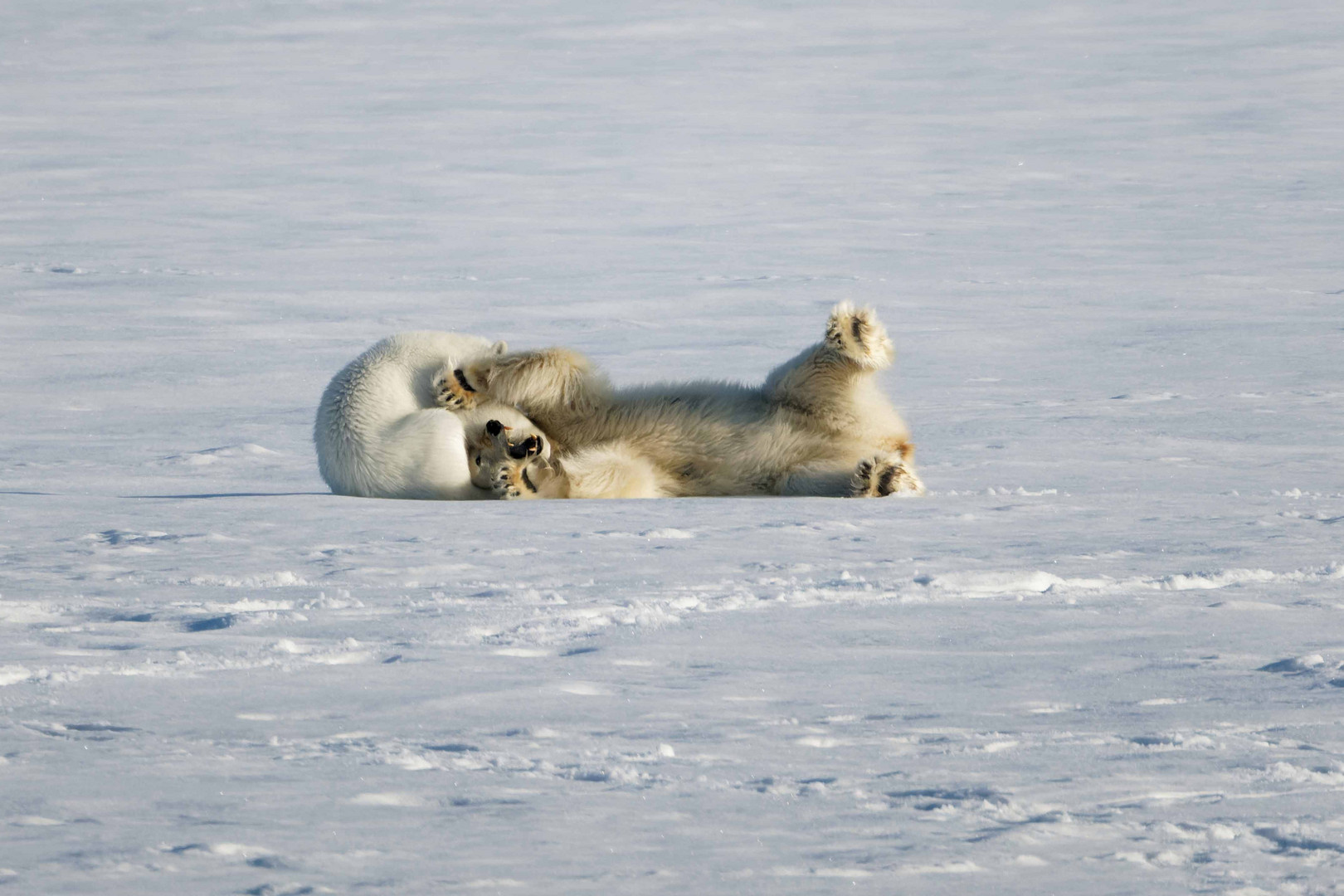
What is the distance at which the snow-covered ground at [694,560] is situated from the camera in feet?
6.82

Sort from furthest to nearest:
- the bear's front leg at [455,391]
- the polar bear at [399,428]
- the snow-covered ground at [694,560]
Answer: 1. the bear's front leg at [455,391]
2. the polar bear at [399,428]
3. the snow-covered ground at [694,560]

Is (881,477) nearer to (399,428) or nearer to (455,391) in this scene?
(455,391)

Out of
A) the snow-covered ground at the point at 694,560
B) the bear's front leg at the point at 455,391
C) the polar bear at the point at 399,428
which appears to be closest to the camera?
the snow-covered ground at the point at 694,560

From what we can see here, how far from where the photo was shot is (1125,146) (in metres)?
15.5

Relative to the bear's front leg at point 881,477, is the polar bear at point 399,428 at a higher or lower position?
higher

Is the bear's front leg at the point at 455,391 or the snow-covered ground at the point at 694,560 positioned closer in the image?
the snow-covered ground at the point at 694,560

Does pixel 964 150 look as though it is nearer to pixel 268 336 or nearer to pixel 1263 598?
pixel 268 336

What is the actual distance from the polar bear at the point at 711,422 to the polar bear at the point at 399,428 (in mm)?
64

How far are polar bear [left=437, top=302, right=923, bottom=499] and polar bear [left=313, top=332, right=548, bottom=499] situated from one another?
0.06 m

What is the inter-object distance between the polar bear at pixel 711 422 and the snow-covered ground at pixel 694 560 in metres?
0.33

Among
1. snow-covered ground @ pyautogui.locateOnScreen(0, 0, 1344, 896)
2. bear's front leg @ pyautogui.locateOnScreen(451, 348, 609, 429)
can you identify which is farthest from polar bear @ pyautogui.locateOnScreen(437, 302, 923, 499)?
snow-covered ground @ pyautogui.locateOnScreen(0, 0, 1344, 896)

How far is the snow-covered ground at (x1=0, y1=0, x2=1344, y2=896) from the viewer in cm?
208

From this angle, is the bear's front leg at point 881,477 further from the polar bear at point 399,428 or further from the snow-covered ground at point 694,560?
the polar bear at point 399,428

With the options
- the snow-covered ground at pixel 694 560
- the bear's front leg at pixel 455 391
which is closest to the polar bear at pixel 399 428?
the bear's front leg at pixel 455 391
